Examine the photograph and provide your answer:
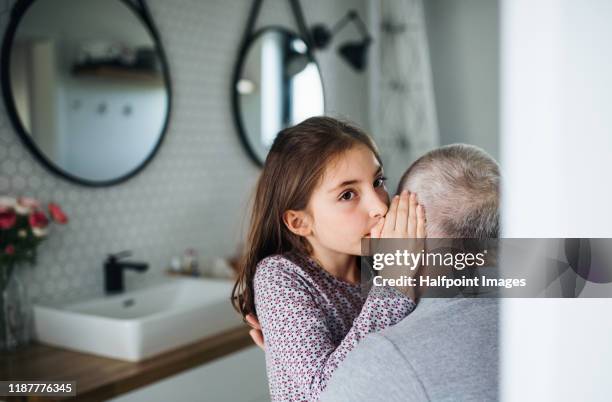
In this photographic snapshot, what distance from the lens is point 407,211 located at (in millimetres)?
786

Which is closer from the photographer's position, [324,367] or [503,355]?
[503,355]

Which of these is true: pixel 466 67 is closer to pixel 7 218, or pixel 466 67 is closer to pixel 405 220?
pixel 7 218

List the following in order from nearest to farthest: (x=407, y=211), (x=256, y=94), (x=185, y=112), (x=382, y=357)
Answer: (x=382, y=357) → (x=407, y=211) → (x=185, y=112) → (x=256, y=94)

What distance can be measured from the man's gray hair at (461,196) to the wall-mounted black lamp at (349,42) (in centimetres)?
213

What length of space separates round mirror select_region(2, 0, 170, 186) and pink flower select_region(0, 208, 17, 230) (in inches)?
8.4

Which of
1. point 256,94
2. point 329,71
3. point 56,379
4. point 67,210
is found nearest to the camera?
point 56,379

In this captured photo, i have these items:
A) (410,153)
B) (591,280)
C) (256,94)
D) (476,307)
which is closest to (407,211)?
(476,307)

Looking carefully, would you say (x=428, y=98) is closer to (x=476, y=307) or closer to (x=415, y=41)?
(x=415, y=41)

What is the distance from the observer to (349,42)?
3109 millimetres

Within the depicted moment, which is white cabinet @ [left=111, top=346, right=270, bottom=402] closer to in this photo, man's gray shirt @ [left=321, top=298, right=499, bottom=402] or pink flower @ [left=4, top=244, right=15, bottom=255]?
pink flower @ [left=4, top=244, right=15, bottom=255]

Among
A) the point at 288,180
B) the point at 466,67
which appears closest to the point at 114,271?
the point at 288,180

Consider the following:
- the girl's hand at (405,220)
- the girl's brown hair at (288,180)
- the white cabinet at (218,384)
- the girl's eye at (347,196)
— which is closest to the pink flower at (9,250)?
the white cabinet at (218,384)

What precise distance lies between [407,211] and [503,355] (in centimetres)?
26

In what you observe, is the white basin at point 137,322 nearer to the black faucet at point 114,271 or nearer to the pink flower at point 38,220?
the black faucet at point 114,271
